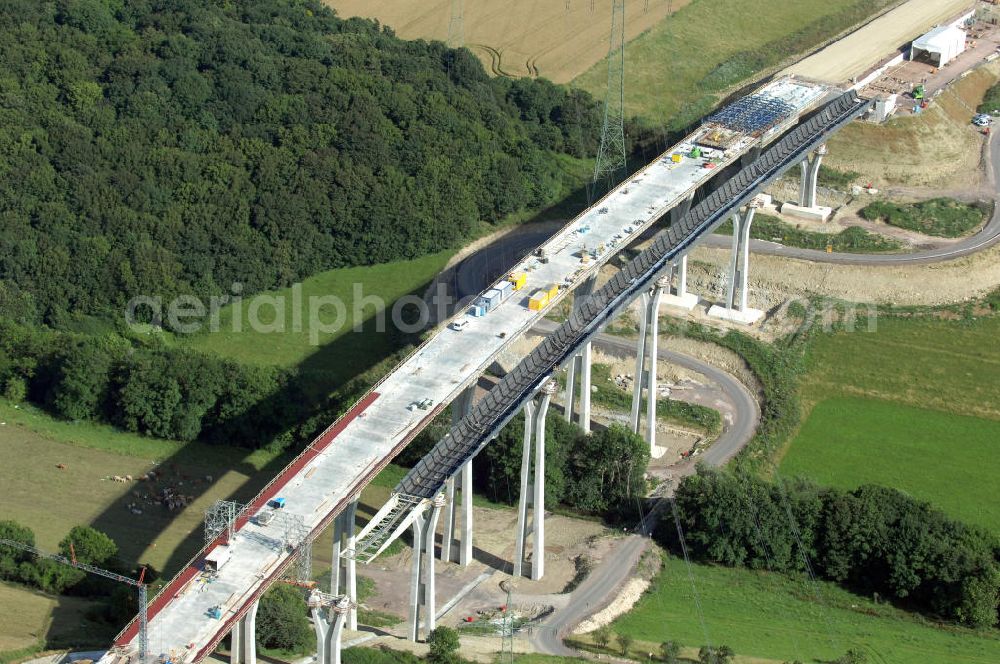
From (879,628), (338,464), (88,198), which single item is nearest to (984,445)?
(879,628)

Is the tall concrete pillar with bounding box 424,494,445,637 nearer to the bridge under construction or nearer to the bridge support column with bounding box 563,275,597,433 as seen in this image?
the bridge under construction

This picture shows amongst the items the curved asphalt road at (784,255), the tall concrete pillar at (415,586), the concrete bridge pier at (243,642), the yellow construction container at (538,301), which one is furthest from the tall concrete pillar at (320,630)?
the curved asphalt road at (784,255)

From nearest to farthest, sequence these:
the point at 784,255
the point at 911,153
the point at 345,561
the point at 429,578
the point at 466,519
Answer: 1. the point at 345,561
2. the point at 429,578
3. the point at 466,519
4. the point at 784,255
5. the point at 911,153

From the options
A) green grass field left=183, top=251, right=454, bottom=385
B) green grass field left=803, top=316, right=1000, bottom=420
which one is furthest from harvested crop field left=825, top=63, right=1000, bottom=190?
green grass field left=183, top=251, right=454, bottom=385

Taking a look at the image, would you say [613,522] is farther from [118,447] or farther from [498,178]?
[498,178]

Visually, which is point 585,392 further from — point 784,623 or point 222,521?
point 222,521

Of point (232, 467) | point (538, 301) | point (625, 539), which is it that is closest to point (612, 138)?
point (538, 301)
